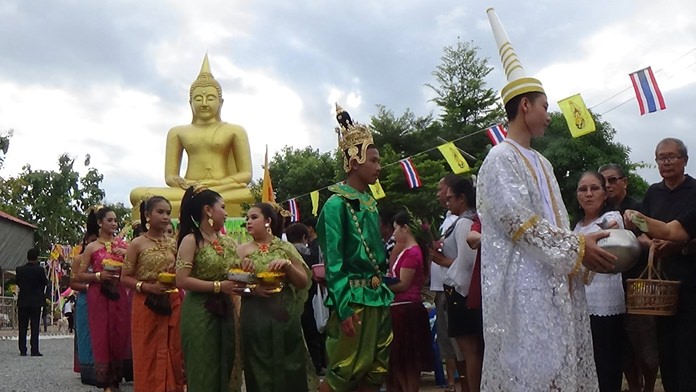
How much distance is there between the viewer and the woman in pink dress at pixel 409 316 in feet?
20.1

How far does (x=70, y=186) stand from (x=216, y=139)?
33696 millimetres

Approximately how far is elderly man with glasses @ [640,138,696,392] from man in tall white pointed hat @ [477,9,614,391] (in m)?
1.35

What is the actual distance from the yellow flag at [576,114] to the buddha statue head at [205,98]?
324 inches

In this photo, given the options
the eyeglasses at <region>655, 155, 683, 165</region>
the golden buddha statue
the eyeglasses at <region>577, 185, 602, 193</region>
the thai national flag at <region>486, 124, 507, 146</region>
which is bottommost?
the eyeglasses at <region>577, 185, 602, 193</region>

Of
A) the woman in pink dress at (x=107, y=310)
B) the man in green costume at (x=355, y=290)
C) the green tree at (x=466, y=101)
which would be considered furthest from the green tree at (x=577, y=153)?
the man in green costume at (x=355, y=290)

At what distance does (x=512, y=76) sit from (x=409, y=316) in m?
2.90

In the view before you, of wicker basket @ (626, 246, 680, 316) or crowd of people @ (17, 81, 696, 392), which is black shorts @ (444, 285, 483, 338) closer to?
crowd of people @ (17, 81, 696, 392)

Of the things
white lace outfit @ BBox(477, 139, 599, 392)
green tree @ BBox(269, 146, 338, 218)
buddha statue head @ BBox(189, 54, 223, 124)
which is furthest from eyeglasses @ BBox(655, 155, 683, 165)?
green tree @ BBox(269, 146, 338, 218)

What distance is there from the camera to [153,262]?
21.0 feet

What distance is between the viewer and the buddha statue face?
16297mm

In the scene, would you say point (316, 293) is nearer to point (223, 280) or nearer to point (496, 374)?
point (223, 280)

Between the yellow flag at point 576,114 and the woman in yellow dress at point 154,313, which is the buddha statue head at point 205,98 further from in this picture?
the woman in yellow dress at point 154,313

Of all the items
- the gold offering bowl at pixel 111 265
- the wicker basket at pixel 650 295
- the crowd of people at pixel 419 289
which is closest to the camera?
the crowd of people at pixel 419 289

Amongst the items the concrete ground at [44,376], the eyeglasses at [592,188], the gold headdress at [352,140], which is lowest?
the concrete ground at [44,376]
